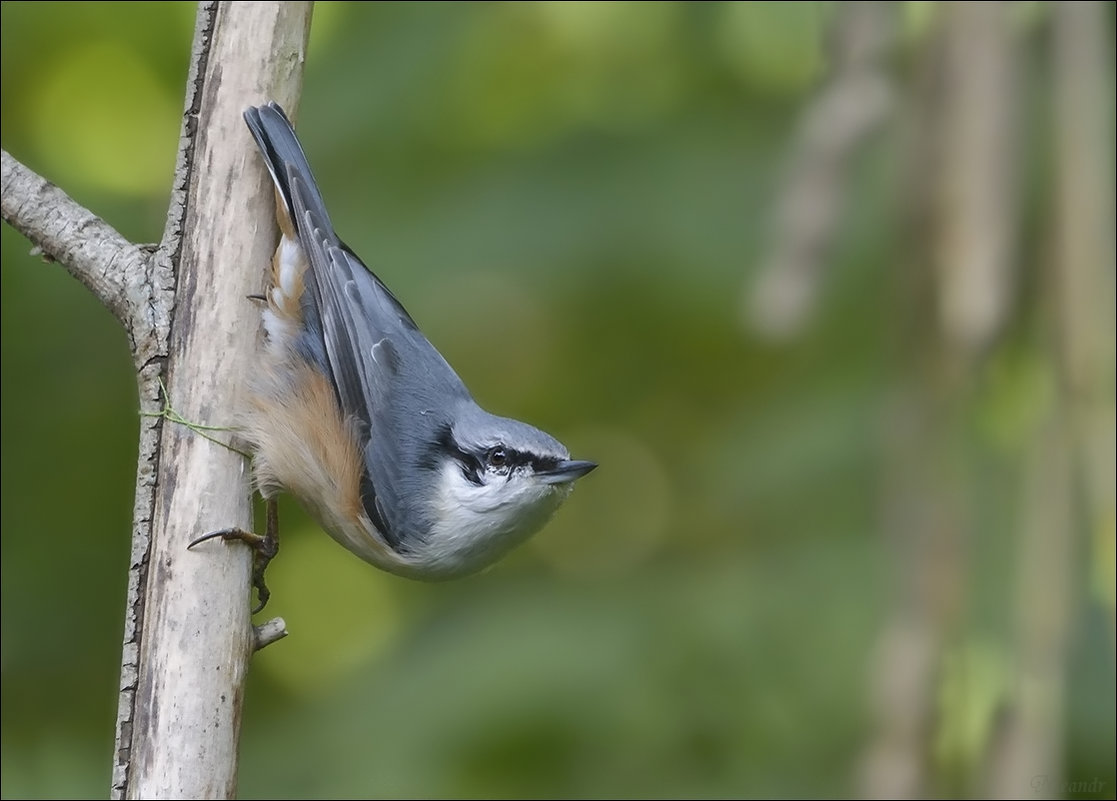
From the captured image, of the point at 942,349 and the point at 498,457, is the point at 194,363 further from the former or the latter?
the point at 942,349

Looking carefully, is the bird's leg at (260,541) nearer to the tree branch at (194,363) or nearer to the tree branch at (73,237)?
the tree branch at (194,363)

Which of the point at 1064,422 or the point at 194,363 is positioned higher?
the point at 194,363

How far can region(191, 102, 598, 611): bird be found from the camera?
8.76 feet

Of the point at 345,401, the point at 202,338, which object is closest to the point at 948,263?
the point at 202,338

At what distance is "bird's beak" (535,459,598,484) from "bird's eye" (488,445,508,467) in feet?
0.31

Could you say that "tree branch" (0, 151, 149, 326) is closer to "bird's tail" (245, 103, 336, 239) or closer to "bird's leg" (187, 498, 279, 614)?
"bird's tail" (245, 103, 336, 239)

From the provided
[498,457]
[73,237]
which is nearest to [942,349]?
[498,457]

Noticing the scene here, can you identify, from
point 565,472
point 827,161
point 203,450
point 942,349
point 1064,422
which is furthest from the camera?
point 565,472

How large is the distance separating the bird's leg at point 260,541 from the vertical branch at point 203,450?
0.07 feet

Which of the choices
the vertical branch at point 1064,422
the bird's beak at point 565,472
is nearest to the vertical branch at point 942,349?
the vertical branch at point 1064,422

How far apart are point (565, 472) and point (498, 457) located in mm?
191

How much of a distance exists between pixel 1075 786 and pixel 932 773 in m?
1.50

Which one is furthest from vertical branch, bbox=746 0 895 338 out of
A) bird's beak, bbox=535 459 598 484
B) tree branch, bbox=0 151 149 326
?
tree branch, bbox=0 151 149 326

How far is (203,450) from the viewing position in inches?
93.5
